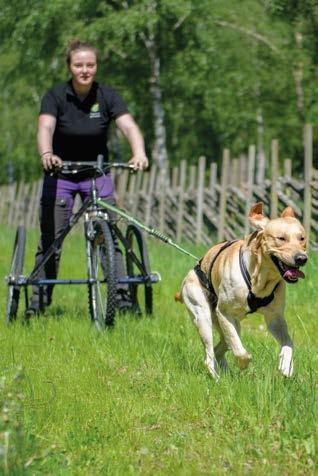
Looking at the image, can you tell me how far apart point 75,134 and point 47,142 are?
0.35m

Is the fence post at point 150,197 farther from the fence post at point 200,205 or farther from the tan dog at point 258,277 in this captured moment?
the tan dog at point 258,277

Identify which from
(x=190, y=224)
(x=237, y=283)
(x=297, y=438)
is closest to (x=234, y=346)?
(x=237, y=283)

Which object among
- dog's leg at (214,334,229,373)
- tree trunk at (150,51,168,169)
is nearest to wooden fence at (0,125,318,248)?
tree trunk at (150,51,168,169)

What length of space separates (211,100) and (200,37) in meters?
4.85

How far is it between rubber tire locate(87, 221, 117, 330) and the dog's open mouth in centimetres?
227

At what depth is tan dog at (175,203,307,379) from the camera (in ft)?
15.9

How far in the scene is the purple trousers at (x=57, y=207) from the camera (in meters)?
7.94

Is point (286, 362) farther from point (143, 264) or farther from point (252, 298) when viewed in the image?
point (143, 264)

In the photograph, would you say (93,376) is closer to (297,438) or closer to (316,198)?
(297,438)

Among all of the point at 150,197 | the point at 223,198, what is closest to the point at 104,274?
the point at 223,198

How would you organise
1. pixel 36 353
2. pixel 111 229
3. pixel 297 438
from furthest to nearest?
pixel 111 229, pixel 36 353, pixel 297 438

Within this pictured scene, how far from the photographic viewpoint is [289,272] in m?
4.80

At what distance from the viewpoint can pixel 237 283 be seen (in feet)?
17.0

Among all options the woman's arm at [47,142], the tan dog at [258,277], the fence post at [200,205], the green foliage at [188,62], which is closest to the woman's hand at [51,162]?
the woman's arm at [47,142]
